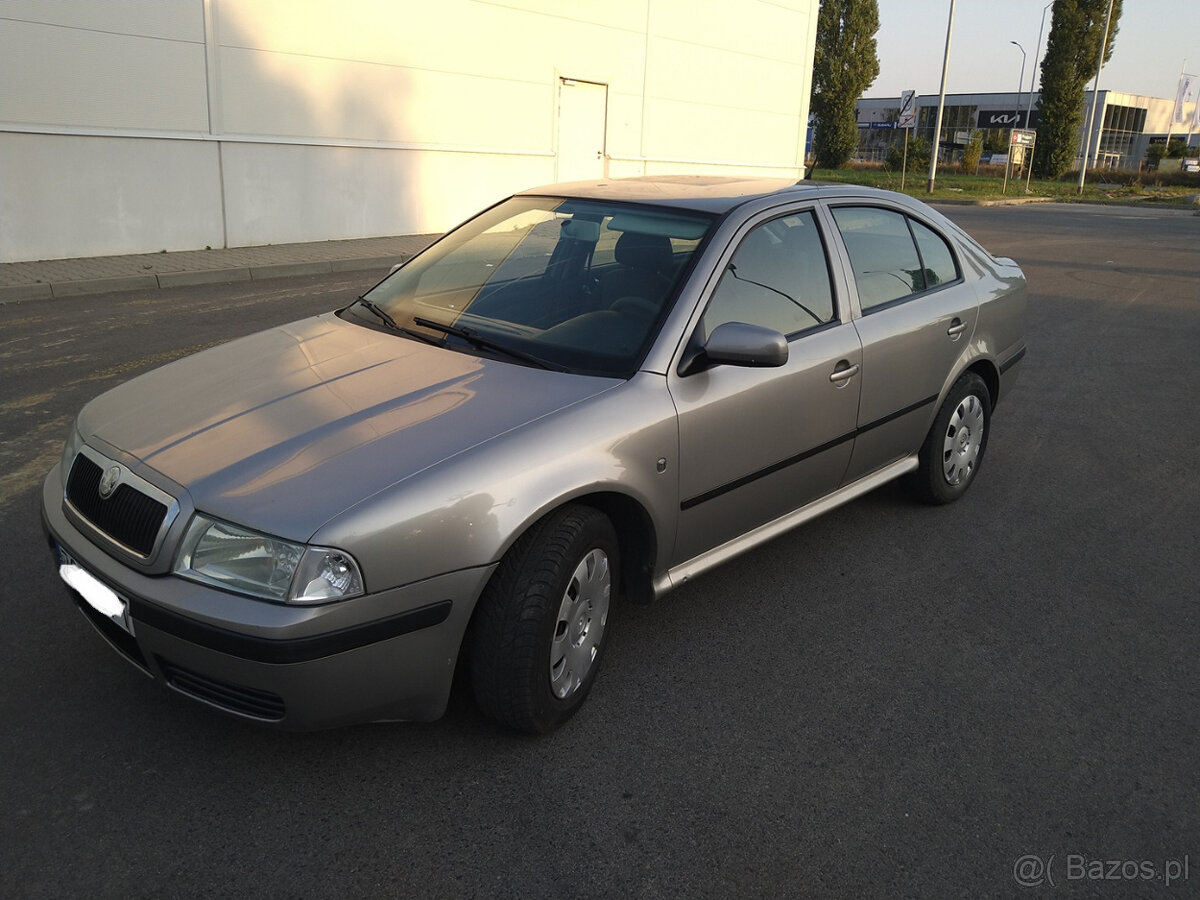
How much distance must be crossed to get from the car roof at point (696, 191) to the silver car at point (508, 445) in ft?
0.08

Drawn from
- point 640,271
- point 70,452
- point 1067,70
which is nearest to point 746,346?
point 640,271

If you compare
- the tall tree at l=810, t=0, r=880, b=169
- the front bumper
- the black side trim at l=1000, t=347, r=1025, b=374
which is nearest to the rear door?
the black side trim at l=1000, t=347, r=1025, b=374

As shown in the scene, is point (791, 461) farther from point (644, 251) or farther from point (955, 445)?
point (955, 445)

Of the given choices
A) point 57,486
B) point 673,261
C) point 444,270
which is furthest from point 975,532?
point 57,486

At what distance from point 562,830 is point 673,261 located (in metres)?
1.96

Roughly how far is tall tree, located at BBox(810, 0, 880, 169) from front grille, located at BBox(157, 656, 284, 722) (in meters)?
50.1

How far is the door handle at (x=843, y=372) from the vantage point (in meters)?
3.88

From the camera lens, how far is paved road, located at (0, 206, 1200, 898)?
8.21 feet

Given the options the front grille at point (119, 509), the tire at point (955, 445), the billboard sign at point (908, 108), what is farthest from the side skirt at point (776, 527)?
the billboard sign at point (908, 108)

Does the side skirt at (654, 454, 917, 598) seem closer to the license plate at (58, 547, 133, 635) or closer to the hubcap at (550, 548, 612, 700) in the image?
the hubcap at (550, 548, 612, 700)

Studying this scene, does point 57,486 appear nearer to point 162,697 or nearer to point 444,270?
point 162,697

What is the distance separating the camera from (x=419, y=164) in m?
15.7

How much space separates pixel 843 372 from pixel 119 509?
2.60 m

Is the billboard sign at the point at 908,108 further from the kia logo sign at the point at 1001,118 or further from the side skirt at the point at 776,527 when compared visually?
the kia logo sign at the point at 1001,118
